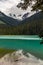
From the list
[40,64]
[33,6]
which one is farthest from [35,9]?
[40,64]

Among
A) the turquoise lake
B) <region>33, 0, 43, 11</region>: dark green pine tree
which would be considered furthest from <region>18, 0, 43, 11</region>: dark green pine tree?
the turquoise lake

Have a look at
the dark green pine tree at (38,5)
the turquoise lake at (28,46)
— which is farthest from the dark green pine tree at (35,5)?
the turquoise lake at (28,46)

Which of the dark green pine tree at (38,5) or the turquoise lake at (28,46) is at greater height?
the dark green pine tree at (38,5)

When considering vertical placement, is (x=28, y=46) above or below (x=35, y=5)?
below

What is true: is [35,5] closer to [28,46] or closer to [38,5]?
[38,5]

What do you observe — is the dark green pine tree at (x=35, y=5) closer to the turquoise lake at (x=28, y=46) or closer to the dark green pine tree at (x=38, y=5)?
the dark green pine tree at (x=38, y=5)

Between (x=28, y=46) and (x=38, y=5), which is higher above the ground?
(x=38, y=5)

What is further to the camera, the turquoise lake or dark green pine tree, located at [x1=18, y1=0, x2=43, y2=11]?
the turquoise lake

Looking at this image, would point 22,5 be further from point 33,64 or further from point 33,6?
point 33,64

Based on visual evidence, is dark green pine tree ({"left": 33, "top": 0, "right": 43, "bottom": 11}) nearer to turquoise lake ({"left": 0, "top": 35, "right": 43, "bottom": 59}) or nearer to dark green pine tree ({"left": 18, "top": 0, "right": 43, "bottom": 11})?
dark green pine tree ({"left": 18, "top": 0, "right": 43, "bottom": 11})

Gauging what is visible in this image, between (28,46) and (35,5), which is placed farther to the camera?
(28,46)

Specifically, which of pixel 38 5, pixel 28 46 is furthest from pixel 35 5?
pixel 28 46
